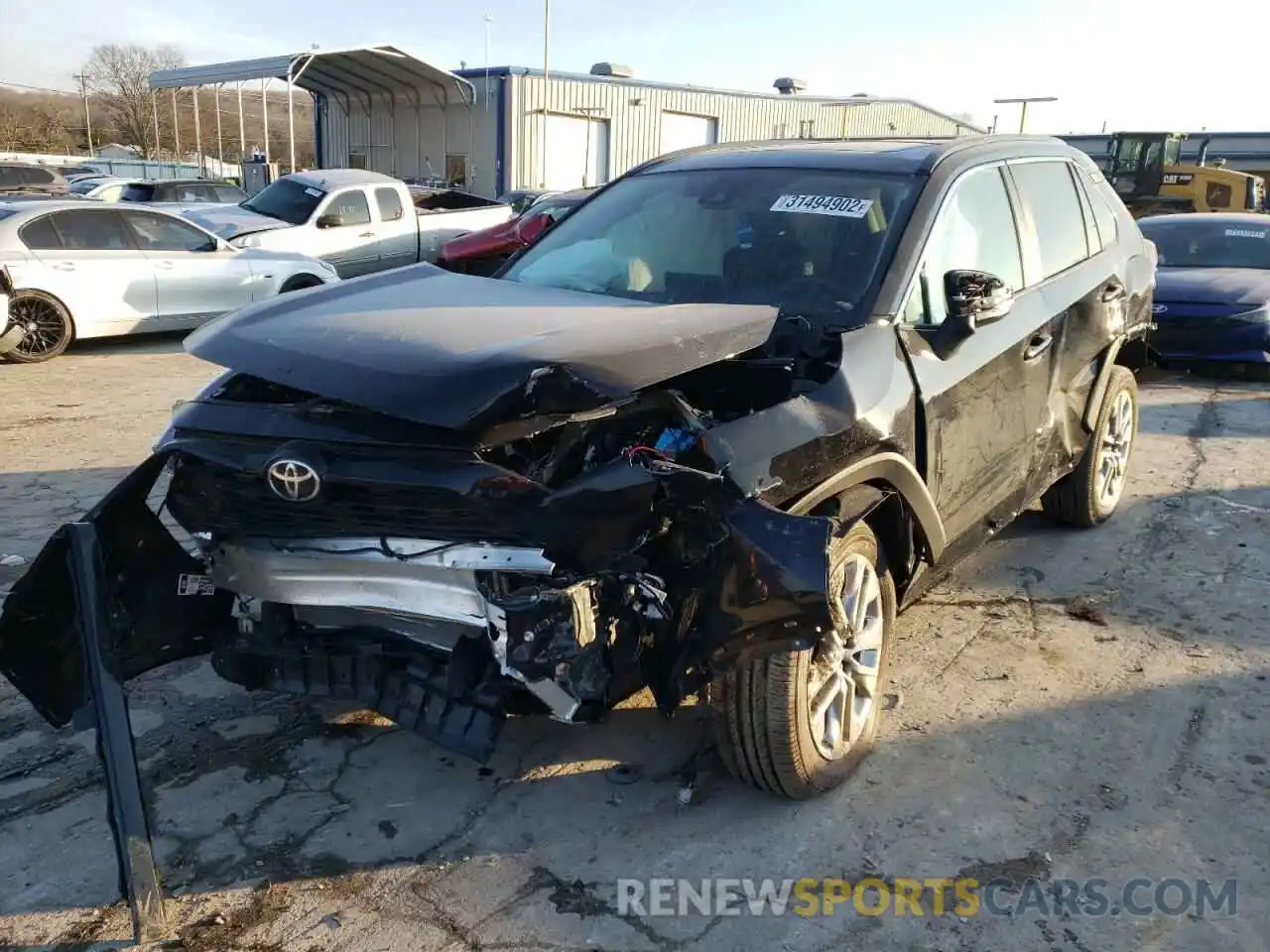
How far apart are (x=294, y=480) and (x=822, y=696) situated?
1631 millimetres

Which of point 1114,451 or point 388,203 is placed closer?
point 1114,451

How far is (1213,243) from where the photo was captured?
10.6 metres

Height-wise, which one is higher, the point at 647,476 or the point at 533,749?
the point at 647,476

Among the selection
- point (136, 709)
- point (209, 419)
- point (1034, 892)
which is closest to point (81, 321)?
point (136, 709)

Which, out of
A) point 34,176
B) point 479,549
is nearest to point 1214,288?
point 479,549

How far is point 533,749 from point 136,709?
4.76 ft

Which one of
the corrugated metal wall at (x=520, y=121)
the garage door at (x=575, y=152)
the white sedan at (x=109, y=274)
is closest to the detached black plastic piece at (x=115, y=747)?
the white sedan at (x=109, y=274)

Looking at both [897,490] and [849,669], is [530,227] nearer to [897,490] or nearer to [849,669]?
[897,490]

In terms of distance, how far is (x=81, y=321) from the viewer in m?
9.83

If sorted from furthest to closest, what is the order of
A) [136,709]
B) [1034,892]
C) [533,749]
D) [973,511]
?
[973,511]
[136,709]
[533,749]
[1034,892]

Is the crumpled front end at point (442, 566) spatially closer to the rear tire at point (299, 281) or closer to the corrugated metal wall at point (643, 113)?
the rear tire at point (299, 281)

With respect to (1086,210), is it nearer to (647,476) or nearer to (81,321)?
(647,476)

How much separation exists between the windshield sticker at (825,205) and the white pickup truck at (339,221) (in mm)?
10027

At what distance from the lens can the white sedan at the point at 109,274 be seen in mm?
9430
